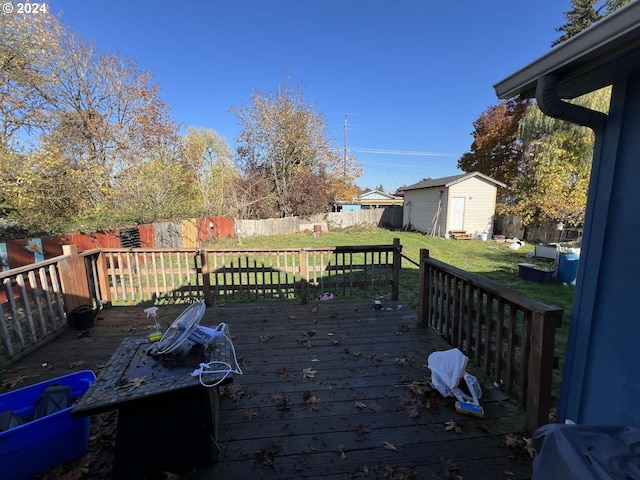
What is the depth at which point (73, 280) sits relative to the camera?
3.95 meters

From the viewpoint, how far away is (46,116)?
9281 millimetres

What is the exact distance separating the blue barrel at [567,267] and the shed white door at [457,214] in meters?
8.80

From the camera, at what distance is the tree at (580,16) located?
1570 cm

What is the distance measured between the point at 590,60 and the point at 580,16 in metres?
22.1

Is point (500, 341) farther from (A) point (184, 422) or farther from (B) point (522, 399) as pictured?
(A) point (184, 422)

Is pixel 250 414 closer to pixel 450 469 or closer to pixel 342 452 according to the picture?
pixel 342 452

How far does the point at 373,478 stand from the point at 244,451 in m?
0.82

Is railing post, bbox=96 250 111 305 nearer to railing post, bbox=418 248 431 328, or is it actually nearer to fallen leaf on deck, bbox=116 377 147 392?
fallen leaf on deck, bbox=116 377 147 392

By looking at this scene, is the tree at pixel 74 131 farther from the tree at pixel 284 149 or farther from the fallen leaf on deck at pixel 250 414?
the fallen leaf on deck at pixel 250 414

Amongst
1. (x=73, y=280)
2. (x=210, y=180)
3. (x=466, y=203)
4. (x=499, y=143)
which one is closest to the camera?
(x=73, y=280)

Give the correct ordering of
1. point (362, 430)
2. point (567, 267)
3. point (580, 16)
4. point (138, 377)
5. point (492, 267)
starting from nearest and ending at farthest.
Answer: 1. point (138, 377)
2. point (362, 430)
3. point (567, 267)
4. point (492, 267)
5. point (580, 16)

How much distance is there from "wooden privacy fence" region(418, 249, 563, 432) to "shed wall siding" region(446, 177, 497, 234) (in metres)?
13.1

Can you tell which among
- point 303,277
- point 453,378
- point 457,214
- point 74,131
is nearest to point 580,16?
point 457,214

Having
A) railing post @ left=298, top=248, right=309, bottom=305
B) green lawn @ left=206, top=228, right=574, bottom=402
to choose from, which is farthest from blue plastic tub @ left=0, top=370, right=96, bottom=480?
green lawn @ left=206, top=228, right=574, bottom=402
